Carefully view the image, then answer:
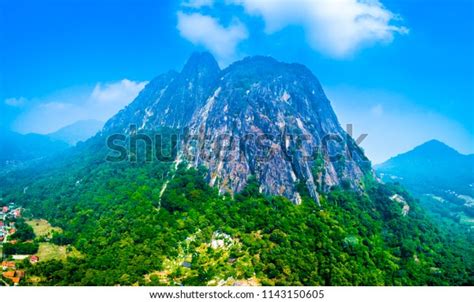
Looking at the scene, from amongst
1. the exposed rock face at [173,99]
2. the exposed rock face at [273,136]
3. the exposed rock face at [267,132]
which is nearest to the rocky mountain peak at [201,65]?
the exposed rock face at [173,99]

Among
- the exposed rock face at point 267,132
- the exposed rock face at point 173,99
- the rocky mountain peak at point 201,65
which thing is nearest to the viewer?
the exposed rock face at point 267,132

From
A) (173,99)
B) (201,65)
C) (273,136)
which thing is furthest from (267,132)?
(201,65)

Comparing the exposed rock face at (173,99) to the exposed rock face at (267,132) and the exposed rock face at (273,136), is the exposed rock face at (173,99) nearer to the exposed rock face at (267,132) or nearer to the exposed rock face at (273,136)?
the exposed rock face at (267,132)

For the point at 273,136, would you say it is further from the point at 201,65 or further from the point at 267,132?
the point at 201,65

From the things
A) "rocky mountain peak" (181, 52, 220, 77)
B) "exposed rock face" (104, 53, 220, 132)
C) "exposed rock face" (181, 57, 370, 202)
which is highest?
"rocky mountain peak" (181, 52, 220, 77)

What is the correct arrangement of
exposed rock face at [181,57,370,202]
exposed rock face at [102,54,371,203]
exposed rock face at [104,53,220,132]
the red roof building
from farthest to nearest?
1. exposed rock face at [104,53,220,132]
2. exposed rock face at [102,54,371,203]
3. exposed rock face at [181,57,370,202]
4. the red roof building

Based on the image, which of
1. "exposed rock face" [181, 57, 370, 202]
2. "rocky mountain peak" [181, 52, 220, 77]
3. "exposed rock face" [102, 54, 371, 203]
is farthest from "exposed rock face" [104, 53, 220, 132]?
"exposed rock face" [181, 57, 370, 202]

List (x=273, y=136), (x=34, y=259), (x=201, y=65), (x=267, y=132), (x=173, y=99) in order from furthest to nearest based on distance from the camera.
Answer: (x=201, y=65) → (x=173, y=99) → (x=267, y=132) → (x=273, y=136) → (x=34, y=259)

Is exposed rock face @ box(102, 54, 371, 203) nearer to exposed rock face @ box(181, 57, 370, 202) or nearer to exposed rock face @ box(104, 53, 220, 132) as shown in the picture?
exposed rock face @ box(181, 57, 370, 202)
